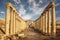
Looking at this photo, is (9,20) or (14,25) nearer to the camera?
(9,20)

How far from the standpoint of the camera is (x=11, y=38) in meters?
18.3

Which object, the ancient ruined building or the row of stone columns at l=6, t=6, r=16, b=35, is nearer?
the ancient ruined building

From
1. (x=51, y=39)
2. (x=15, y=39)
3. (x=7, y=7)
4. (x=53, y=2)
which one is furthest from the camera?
(x=53, y=2)

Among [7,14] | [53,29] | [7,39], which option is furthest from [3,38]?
[53,29]

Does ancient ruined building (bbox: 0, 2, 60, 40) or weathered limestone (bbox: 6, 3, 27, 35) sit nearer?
ancient ruined building (bbox: 0, 2, 60, 40)

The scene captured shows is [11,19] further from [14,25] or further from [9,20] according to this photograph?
[14,25]

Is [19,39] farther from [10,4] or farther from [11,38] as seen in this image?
[10,4]

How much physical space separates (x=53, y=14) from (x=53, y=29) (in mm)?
2614

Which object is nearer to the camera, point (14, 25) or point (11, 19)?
point (11, 19)

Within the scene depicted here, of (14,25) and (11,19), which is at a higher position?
(11,19)

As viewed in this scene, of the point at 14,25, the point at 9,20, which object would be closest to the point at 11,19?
the point at 9,20

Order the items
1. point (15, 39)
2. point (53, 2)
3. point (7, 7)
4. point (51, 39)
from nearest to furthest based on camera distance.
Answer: point (15, 39) → point (51, 39) → point (7, 7) → point (53, 2)

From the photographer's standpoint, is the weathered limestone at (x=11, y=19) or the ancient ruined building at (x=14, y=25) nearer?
the ancient ruined building at (x=14, y=25)

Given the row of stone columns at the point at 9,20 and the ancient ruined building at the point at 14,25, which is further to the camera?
the row of stone columns at the point at 9,20
